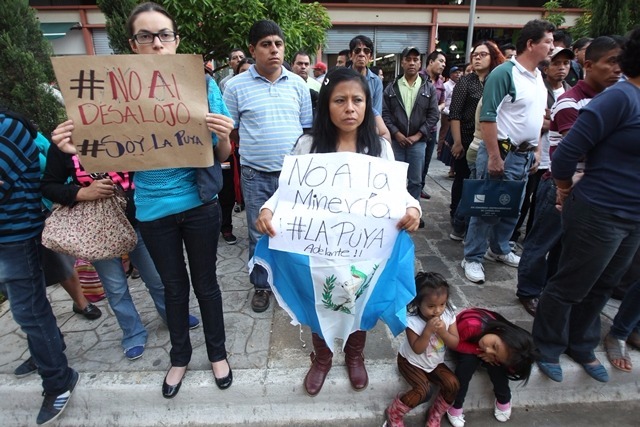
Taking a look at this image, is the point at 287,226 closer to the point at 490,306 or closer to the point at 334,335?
the point at 334,335

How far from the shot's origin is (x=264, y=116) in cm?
278

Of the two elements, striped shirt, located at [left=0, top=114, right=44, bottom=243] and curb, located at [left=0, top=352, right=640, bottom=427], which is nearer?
striped shirt, located at [left=0, top=114, right=44, bottom=243]

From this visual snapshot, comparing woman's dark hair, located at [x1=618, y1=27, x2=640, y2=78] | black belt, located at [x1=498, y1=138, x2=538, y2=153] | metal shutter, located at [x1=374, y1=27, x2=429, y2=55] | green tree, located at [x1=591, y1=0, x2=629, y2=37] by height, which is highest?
metal shutter, located at [x1=374, y1=27, x2=429, y2=55]

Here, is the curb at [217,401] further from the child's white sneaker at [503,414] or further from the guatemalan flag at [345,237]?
the guatemalan flag at [345,237]

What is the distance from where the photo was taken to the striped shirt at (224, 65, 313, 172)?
2.79 metres

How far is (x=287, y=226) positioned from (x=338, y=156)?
43cm

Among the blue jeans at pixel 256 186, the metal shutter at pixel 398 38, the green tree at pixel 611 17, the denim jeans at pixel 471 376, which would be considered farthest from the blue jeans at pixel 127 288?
the metal shutter at pixel 398 38

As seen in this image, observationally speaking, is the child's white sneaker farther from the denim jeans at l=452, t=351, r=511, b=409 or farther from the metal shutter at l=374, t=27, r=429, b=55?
the metal shutter at l=374, t=27, r=429, b=55

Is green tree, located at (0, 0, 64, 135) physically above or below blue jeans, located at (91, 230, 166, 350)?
above

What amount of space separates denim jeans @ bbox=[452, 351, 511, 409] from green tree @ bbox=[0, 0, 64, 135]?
3.13 meters

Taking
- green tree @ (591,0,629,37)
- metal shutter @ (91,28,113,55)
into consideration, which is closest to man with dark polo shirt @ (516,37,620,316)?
green tree @ (591,0,629,37)

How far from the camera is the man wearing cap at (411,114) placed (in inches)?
172

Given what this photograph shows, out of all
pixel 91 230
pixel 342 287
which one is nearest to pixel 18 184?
pixel 91 230

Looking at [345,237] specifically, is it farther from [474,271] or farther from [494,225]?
[494,225]
